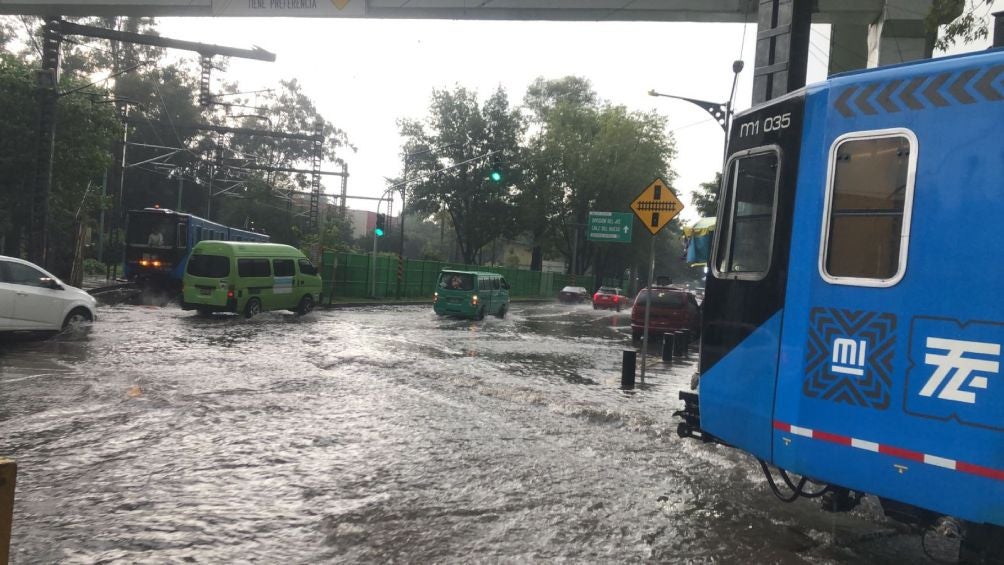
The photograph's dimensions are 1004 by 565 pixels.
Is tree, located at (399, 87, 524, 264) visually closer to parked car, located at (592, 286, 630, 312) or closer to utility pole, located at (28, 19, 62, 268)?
parked car, located at (592, 286, 630, 312)

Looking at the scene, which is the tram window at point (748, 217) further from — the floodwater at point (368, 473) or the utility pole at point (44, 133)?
the utility pole at point (44, 133)

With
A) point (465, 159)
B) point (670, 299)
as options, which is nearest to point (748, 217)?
point (670, 299)

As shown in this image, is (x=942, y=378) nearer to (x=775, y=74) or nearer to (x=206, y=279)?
(x=775, y=74)

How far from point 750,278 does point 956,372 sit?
4.94 ft

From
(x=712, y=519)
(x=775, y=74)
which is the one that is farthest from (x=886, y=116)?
(x=775, y=74)

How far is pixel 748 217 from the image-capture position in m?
5.45

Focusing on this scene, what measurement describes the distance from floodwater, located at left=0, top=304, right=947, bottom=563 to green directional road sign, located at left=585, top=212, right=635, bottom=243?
43436 millimetres

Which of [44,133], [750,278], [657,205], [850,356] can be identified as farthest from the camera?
[44,133]

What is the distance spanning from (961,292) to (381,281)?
3683 cm

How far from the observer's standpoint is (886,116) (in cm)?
451

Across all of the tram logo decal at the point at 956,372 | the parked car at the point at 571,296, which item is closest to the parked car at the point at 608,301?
the parked car at the point at 571,296

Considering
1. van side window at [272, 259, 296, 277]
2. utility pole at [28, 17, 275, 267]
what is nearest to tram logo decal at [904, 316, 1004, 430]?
utility pole at [28, 17, 275, 267]

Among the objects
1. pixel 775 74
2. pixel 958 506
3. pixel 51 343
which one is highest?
pixel 775 74

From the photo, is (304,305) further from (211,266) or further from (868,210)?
(868,210)
